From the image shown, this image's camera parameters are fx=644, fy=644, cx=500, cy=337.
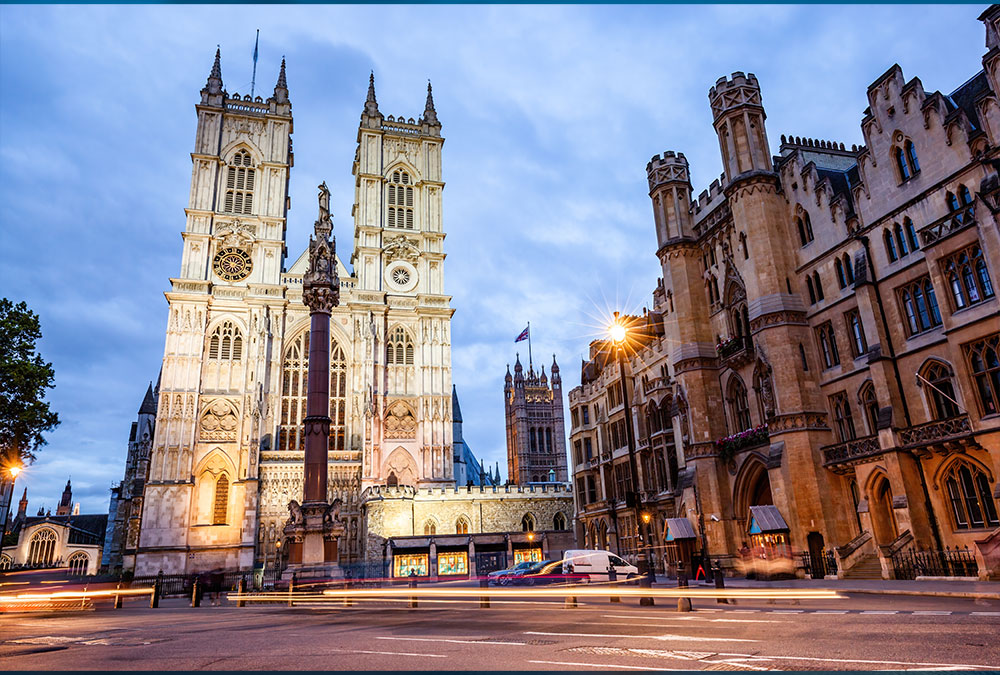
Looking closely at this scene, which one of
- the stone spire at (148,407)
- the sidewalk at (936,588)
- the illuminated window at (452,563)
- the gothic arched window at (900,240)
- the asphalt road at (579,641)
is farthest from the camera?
the stone spire at (148,407)

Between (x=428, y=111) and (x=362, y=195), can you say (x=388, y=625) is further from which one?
(x=428, y=111)

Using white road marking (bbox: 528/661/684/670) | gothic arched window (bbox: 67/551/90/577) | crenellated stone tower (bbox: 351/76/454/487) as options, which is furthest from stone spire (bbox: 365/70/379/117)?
gothic arched window (bbox: 67/551/90/577)

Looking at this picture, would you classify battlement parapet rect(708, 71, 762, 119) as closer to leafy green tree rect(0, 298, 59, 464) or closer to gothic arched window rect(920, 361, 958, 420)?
gothic arched window rect(920, 361, 958, 420)

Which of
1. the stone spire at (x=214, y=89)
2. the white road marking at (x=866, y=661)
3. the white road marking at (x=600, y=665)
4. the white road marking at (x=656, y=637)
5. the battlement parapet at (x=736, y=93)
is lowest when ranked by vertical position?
the white road marking at (x=656, y=637)

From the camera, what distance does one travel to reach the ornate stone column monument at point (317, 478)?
27.3 m

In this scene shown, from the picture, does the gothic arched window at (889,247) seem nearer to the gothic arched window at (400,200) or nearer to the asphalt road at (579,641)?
the asphalt road at (579,641)

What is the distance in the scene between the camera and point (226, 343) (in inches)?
2103

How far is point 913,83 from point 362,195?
47040mm

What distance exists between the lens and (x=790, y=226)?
27797 millimetres

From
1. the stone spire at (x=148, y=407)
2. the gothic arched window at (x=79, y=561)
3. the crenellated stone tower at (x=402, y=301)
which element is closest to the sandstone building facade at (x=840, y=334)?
the crenellated stone tower at (x=402, y=301)

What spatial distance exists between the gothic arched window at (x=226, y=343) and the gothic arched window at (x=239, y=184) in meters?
11.2

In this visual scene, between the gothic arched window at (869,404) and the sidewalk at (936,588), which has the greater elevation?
the gothic arched window at (869,404)

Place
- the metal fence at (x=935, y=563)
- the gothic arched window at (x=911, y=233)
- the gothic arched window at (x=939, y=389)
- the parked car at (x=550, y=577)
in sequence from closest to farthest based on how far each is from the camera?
the metal fence at (x=935, y=563) < the gothic arched window at (x=939, y=389) < the gothic arched window at (x=911, y=233) < the parked car at (x=550, y=577)

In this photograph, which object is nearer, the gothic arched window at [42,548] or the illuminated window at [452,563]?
the illuminated window at [452,563]
